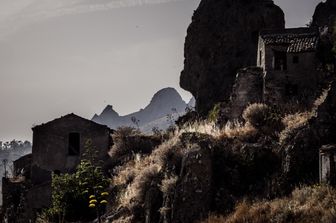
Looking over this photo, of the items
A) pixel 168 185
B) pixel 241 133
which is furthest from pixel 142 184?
pixel 241 133

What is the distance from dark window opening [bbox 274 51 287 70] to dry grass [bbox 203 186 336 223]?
14353 millimetres

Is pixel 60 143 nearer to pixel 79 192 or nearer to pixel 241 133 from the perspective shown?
pixel 79 192

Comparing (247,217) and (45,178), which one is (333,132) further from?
(45,178)

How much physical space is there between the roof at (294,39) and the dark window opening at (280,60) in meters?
0.43

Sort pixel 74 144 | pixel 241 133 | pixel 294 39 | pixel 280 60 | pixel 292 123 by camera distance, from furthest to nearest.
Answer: pixel 74 144, pixel 294 39, pixel 280 60, pixel 241 133, pixel 292 123

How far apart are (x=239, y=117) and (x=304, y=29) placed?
32.0 ft

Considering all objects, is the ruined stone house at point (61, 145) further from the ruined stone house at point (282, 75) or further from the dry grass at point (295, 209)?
the dry grass at point (295, 209)

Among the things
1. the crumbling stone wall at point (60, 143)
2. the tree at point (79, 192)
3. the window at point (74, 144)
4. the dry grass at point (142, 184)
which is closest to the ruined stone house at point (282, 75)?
the crumbling stone wall at point (60, 143)

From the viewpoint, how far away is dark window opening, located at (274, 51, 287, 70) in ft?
96.8

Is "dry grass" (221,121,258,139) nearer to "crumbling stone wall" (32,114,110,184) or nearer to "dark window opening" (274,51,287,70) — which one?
"dark window opening" (274,51,287,70)

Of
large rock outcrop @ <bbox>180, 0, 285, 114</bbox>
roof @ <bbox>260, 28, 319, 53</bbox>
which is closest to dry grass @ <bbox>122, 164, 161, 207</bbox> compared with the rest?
roof @ <bbox>260, 28, 319, 53</bbox>

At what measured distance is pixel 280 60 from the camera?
29906mm

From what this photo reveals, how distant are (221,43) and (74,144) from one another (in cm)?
2941

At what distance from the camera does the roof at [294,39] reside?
2939cm
